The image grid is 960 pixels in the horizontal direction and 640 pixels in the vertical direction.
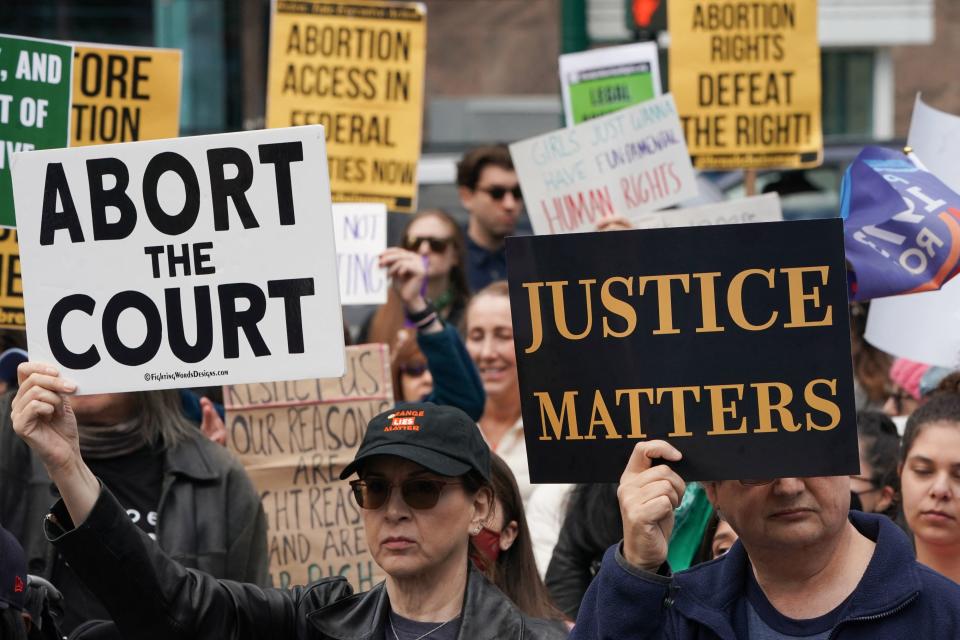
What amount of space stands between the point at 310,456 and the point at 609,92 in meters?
3.30

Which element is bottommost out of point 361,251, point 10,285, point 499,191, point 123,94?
point 10,285

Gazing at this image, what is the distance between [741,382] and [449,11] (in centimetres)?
1435

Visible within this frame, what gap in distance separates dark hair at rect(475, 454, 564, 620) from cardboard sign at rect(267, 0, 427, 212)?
12.2ft

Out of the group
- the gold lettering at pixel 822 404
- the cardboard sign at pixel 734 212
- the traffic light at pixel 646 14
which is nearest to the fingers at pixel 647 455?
the gold lettering at pixel 822 404

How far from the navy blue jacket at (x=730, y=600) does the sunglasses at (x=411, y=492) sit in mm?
633

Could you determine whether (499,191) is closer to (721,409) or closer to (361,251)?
(361,251)

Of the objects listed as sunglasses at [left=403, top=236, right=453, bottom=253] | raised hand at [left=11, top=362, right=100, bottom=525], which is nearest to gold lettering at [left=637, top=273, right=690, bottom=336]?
raised hand at [left=11, top=362, right=100, bottom=525]

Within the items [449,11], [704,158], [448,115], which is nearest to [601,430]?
[704,158]

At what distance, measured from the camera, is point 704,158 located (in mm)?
7828

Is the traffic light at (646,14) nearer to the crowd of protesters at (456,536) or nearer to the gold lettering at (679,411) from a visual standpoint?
the crowd of protesters at (456,536)

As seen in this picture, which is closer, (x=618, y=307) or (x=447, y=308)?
(x=618, y=307)

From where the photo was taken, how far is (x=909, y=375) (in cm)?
661

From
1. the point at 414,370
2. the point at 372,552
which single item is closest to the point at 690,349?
the point at 372,552

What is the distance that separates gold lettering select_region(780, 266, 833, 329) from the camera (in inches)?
127
